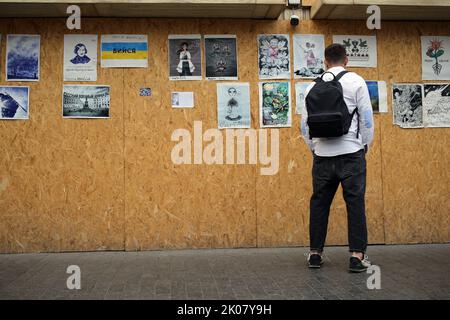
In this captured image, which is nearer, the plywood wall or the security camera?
the plywood wall

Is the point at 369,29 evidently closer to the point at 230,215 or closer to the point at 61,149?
the point at 230,215

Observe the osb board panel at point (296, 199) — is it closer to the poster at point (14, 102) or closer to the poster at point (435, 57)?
the poster at point (435, 57)

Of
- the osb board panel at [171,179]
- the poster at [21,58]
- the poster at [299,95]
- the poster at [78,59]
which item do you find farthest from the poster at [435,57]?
the poster at [21,58]

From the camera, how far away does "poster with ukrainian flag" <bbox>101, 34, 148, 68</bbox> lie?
21.0 ft

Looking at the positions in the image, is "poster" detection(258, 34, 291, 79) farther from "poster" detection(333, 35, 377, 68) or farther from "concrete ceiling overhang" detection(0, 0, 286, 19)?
"poster" detection(333, 35, 377, 68)

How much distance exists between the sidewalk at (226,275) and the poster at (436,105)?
158 centimetres

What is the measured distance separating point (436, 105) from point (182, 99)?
321cm

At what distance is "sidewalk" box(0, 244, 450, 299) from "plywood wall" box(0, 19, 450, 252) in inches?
10.3

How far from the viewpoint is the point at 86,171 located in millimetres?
6324

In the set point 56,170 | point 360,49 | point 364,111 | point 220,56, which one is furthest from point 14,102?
point 360,49

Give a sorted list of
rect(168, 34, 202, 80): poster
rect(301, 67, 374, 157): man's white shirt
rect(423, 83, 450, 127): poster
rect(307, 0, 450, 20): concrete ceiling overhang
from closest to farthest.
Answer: rect(301, 67, 374, 157): man's white shirt < rect(307, 0, 450, 20): concrete ceiling overhang < rect(168, 34, 202, 80): poster < rect(423, 83, 450, 127): poster

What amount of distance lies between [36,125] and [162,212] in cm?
182

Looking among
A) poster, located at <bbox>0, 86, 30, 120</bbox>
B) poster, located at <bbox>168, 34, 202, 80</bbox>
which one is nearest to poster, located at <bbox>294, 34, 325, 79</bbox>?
poster, located at <bbox>168, 34, 202, 80</bbox>
